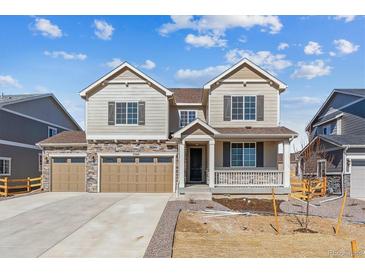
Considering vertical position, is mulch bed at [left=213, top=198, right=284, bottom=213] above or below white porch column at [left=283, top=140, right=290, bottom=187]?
below

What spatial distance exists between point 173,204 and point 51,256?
25.8 feet

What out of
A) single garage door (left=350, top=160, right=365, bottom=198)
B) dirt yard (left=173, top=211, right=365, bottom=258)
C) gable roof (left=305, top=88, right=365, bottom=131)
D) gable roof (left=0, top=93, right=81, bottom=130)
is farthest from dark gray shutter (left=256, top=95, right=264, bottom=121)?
gable roof (left=0, top=93, right=81, bottom=130)

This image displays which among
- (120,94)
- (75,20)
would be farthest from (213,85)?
(75,20)

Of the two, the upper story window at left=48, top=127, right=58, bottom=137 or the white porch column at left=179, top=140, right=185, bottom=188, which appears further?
the upper story window at left=48, top=127, right=58, bottom=137

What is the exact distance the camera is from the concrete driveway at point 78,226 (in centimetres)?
834

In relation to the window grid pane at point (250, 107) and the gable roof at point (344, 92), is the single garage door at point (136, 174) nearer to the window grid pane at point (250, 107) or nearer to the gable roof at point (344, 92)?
the window grid pane at point (250, 107)

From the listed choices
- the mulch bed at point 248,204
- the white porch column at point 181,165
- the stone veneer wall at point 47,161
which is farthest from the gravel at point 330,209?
the stone veneer wall at point 47,161

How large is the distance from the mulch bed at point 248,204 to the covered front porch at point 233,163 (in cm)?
70

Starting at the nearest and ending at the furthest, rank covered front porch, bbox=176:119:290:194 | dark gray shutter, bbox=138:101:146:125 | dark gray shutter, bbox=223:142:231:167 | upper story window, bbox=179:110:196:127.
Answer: covered front porch, bbox=176:119:290:194, dark gray shutter, bbox=223:142:231:167, dark gray shutter, bbox=138:101:146:125, upper story window, bbox=179:110:196:127

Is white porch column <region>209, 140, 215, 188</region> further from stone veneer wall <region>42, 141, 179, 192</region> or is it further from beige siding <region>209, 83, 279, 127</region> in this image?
stone veneer wall <region>42, 141, 179, 192</region>

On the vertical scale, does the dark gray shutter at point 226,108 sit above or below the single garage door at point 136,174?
above

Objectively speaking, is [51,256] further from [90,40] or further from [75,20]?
[90,40]

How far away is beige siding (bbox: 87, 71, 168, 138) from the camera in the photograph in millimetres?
20250

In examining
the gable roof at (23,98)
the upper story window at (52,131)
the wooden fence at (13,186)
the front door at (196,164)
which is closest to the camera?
the wooden fence at (13,186)
